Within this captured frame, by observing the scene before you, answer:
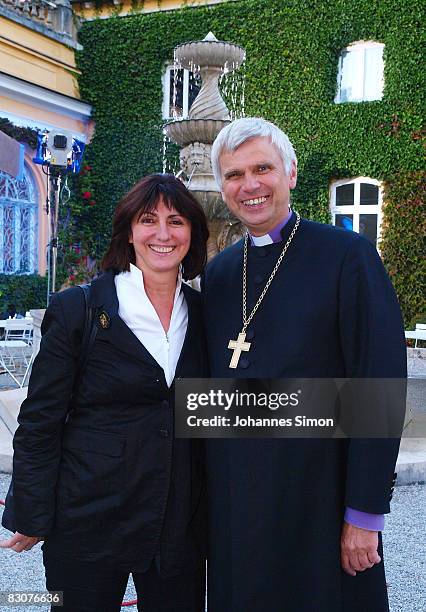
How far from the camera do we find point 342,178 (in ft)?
43.8

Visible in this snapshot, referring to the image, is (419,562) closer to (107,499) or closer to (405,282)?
(107,499)

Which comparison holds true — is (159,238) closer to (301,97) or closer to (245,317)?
(245,317)

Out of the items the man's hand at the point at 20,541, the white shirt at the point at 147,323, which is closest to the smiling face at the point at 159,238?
the white shirt at the point at 147,323

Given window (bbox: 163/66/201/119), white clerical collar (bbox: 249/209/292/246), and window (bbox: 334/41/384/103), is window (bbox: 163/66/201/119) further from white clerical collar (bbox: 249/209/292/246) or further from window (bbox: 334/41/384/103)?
white clerical collar (bbox: 249/209/292/246)

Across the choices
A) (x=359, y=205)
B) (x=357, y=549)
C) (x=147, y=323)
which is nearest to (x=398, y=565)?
(x=357, y=549)

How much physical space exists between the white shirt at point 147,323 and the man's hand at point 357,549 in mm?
656

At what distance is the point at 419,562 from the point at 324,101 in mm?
11338

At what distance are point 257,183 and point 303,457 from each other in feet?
2.72

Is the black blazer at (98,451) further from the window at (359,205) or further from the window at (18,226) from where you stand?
the window at (18,226)

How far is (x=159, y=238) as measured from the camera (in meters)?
1.92

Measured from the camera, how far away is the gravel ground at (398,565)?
2.88 m

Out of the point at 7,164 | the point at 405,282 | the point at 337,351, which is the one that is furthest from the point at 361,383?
the point at 405,282

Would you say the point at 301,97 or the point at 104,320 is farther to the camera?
the point at 301,97

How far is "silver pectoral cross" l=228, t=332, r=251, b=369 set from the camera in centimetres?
191
